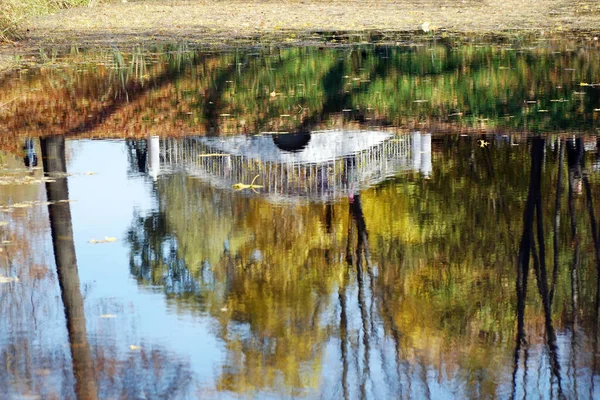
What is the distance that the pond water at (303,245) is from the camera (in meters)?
5.67

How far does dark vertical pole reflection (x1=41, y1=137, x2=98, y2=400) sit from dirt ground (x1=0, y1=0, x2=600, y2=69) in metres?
10.2

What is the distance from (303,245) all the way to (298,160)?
2.76m

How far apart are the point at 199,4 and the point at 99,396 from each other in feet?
122

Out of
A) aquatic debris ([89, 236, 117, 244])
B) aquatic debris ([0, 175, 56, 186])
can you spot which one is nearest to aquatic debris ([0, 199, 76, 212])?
aquatic debris ([0, 175, 56, 186])

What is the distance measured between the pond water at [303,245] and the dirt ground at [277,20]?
979 centimetres

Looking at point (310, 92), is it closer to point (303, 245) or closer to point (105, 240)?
point (105, 240)

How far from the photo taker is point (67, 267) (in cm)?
763

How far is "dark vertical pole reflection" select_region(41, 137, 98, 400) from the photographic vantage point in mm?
5656

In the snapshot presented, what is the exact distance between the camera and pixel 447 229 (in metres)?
8.31

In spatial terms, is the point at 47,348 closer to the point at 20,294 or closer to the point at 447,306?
the point at 20,294

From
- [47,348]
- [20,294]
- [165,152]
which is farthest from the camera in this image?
[165,152]

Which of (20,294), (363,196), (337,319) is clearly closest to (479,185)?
(363,196)

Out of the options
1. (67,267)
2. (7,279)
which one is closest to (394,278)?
(67,267)

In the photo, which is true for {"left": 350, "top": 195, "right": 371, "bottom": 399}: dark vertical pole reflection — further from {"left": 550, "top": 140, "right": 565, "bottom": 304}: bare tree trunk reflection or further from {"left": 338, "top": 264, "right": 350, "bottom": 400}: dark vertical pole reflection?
{"left": 550, "top": 140, "right": 565, "bottom": 304}: bare tree trunk reflection
